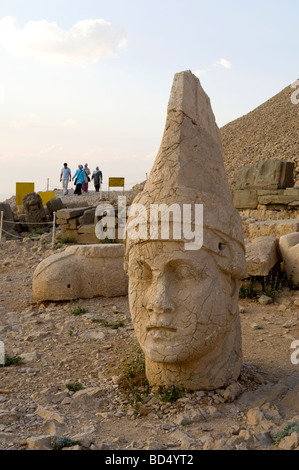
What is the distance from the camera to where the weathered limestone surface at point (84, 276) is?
841 centimetres

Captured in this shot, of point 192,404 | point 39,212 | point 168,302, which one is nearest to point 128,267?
point 168,302

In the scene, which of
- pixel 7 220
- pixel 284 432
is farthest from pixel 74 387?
pixel 7 220

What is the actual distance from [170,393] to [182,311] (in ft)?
2.48

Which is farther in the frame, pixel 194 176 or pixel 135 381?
pixel 135 381

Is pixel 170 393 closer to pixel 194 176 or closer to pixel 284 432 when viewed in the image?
pixel 284 432

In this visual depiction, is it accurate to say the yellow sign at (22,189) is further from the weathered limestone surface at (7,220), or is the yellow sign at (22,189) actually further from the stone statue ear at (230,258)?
the stone statue ear at (230,258)

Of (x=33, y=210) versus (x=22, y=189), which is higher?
(x=22, y=189)

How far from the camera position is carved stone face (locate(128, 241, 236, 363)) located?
4305 millimetres

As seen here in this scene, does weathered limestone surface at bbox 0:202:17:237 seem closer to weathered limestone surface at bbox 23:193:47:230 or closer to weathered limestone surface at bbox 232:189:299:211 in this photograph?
weathered limestone surface at bbox 23:193:47:230

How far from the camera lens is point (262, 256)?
8.42m

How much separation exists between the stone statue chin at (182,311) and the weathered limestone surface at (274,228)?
19.4 ft

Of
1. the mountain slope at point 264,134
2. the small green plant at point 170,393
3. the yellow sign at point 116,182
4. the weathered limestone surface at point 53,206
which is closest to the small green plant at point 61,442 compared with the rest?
the small green plant at point 170,393

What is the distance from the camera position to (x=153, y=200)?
4.49 meters

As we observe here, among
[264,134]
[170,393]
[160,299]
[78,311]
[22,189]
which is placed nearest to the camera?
[160,299]
